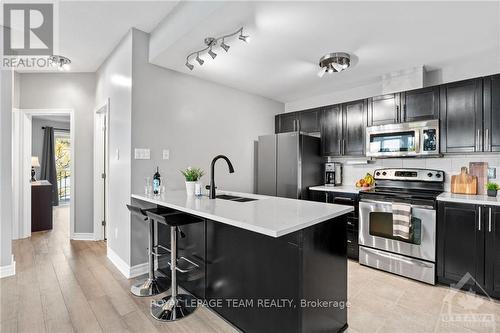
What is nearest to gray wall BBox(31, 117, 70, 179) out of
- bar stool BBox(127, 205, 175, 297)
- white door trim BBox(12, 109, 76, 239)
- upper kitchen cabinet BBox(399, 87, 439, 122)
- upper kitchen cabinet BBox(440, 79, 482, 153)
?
white door trim BBox(12, 109, 76, 239)

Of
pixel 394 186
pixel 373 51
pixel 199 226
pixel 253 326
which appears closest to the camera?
pixel 253 326

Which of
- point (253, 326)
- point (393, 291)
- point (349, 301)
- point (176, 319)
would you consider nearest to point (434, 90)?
point (393, 291)

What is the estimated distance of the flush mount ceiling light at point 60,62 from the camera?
3500 mm

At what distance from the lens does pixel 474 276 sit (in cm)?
244

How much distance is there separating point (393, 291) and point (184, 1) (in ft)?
11.4

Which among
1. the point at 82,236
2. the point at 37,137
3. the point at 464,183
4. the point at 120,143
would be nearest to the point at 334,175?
the point at 464,183

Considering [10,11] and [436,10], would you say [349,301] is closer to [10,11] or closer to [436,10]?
[436,10]

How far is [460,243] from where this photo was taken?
8.24 ft

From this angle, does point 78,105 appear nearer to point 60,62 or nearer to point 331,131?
point 60,62

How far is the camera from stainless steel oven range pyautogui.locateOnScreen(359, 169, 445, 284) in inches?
106

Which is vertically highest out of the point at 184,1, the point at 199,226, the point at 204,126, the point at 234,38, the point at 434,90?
the point at 184,1

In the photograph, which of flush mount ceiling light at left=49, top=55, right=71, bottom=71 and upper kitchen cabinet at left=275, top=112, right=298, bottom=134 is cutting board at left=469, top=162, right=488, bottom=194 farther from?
flush mount ceiling light at left=49, top=55, right=71, bottom=71

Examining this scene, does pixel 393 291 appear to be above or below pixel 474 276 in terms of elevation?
below

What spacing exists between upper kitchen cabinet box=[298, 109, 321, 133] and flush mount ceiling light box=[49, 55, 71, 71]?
147 inches
